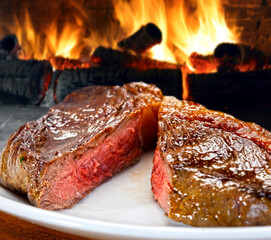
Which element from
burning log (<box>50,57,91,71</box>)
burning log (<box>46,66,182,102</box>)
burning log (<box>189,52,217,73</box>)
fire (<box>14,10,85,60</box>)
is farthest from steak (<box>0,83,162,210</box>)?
fire (<box>14,10,85,60</box>)

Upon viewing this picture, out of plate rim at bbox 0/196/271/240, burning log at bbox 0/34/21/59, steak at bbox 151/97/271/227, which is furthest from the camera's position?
burning log at bbox 0/34/21/59

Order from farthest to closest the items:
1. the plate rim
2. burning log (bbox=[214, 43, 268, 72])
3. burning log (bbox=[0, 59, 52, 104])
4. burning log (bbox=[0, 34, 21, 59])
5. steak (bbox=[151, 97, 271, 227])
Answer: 1. burning log (bbox=[0, 34, 21, 59])
2. burning log (bbox=[0, 59, 52, 104])
3. burning log (bbox=[214, 43, 268, 72])
4. steak (bbox=[151, 97, 271, 227])
5. the plate rim

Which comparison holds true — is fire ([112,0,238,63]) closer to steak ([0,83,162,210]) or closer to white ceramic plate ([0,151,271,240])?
steak ([0,83,162,210])

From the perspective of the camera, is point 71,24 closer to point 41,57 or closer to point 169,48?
point 41,57

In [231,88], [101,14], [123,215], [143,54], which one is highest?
[101,14]

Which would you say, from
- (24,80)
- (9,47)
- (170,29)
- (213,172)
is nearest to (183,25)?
(170,29)

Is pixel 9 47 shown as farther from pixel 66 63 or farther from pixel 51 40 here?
pixel 66 63

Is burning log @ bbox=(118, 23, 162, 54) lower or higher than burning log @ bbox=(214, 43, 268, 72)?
higher

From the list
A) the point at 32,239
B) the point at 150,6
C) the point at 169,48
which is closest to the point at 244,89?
the point at 169,48
